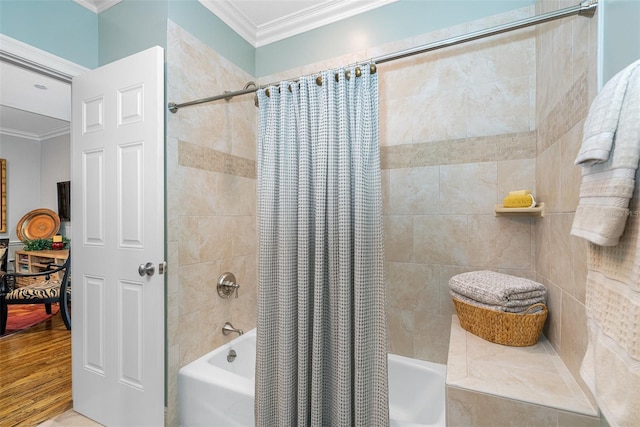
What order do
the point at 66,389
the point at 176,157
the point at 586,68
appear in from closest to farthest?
the point at 586,68
the point at 176,157
the point at 66,389

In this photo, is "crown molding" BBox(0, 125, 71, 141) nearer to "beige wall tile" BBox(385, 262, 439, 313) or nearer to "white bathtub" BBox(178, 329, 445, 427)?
"white bathtub" BBox(178, 329, 445, 427)

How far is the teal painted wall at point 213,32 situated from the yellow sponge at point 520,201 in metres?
1.89

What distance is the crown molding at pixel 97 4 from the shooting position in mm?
1776

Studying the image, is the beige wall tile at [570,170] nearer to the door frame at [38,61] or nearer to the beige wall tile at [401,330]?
the beige wall tile at [401,330]

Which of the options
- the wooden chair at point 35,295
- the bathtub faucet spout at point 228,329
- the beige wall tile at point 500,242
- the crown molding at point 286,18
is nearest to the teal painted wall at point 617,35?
the beige wall tile at point 500,242

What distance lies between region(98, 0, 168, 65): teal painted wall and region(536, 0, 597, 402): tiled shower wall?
1825 millimetres

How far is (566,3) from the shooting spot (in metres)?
1.08

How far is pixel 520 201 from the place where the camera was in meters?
1.36

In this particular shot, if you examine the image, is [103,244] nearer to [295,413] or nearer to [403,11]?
[295,413]

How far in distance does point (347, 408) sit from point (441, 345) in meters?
0.77

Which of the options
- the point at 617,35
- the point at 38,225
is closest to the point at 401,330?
the point at 617,35

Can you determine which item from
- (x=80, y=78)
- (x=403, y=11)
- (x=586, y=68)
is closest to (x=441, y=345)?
(x=586, y=68)

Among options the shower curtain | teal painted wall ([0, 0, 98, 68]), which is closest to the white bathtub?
the shower curtain

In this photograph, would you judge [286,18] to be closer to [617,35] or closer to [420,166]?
[420,166]
